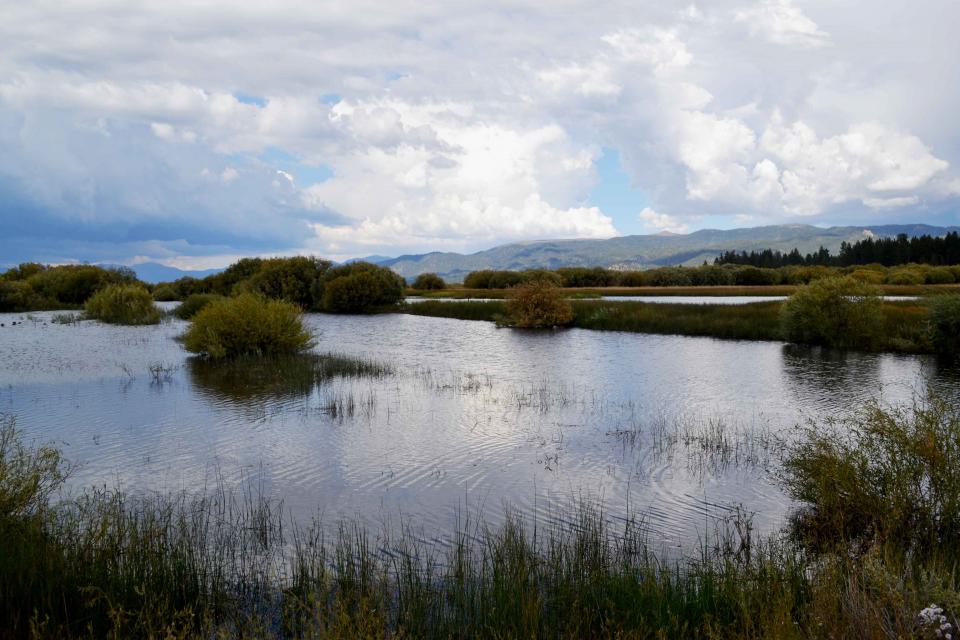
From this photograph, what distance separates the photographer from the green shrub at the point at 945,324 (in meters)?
25.1

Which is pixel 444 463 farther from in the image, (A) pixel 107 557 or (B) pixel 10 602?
(B) pixel 10 602

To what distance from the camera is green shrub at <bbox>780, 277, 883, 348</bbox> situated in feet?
93.6

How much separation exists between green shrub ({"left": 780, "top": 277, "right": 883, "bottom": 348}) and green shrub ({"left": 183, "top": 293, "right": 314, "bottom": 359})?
834 inches

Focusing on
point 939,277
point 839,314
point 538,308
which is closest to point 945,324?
point 839,314

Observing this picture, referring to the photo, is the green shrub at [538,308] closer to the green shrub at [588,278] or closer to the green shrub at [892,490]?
the green shrub at [892,490]

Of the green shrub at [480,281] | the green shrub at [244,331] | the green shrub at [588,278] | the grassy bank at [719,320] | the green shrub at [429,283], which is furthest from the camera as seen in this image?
the green shrub at [429,283]

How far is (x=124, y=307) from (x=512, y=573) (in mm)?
45114

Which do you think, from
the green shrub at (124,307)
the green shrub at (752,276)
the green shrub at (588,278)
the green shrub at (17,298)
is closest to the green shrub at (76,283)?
the green shrub at (17,298)

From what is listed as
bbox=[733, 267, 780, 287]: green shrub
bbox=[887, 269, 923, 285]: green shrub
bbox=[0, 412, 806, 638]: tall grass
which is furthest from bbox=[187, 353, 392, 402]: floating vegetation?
bbox=[733, 267, 780, 287]: green shrub

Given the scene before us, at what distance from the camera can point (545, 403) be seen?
1712cm

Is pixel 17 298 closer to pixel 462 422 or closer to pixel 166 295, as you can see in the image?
pixel 166 295

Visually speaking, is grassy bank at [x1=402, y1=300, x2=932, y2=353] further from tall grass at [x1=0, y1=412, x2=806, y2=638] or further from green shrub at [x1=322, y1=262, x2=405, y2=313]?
tall grass at [x1=0, y1=412, x2=806, y2=638]

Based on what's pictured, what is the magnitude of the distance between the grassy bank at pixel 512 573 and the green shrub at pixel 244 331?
665 inches

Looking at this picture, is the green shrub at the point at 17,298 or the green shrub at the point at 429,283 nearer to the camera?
the green shrub at the point at 17,298
